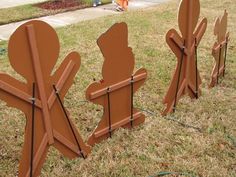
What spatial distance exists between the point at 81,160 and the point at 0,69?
3.03 metres

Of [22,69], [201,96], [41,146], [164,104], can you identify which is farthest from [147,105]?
[22,69]

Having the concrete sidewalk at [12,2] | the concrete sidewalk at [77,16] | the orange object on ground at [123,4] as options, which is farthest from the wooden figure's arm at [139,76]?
the concrete sidewalk at [12,2]

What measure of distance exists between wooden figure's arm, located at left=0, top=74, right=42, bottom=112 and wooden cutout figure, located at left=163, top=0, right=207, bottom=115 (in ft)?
5.68

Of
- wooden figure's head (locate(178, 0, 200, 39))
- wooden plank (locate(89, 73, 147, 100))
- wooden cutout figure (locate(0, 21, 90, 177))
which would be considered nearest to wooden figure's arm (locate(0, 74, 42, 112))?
wooden cutout figure (locate(0, 21, 90, 177))

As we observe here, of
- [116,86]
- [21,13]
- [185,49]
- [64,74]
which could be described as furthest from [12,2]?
[64,74]

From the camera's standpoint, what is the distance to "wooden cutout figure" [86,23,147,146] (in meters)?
3.58

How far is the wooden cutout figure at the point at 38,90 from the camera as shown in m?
2.94

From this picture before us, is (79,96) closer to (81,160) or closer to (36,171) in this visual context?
(81,160)

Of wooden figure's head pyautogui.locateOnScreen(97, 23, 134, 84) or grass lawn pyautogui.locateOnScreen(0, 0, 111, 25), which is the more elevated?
wooden figure's head pyautogui.locateOnScreen(97, 23, 134, 84)

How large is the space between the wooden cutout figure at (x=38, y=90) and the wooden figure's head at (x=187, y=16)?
1.42 meters

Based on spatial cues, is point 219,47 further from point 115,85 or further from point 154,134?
point 115,85

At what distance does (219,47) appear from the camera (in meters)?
4.97

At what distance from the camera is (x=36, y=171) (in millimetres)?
3336

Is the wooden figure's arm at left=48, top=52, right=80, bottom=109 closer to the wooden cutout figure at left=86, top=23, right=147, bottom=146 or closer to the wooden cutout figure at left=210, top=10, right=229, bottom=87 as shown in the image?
the wooden cutout figure at left=86, top=23, right=147, bottom=146
